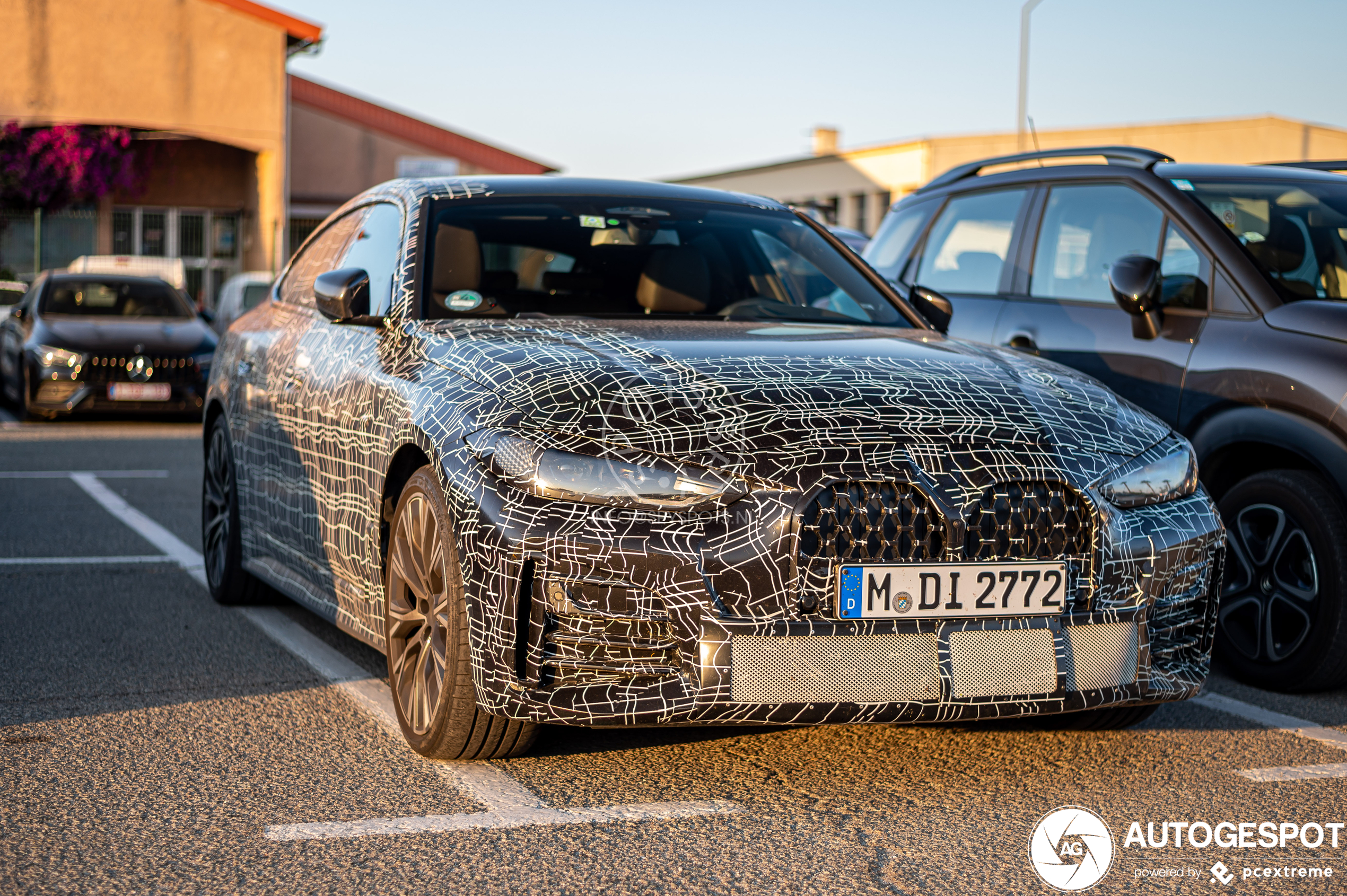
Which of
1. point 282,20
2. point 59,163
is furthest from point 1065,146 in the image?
point 59,163

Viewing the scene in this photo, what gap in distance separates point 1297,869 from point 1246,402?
2323mm

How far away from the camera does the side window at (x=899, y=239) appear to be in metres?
7.78

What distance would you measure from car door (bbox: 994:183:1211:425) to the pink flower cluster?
27.4 meters

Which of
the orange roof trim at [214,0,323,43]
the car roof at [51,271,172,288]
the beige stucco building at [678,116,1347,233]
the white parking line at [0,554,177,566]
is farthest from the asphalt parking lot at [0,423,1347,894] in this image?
the beige stucco building at [678,116,1347,233]

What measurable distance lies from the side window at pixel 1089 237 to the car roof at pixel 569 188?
53.1 inches

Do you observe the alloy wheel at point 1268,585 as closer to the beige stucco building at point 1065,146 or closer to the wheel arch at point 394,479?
the wheel arch at point 394,479

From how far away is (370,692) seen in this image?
4938 millimetres

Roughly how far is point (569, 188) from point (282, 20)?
26713mm

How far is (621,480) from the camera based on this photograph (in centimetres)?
365

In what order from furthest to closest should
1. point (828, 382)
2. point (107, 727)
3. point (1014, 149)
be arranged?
1. point (1014, 149)
2. point (107, 727)
3. point (828, 382)

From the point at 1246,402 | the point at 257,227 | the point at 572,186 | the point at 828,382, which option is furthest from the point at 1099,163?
the point at 257,227

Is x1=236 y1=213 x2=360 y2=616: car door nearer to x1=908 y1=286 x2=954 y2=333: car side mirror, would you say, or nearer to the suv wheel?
x1=908 y1=286 x2=954 y2=333: car side mirror

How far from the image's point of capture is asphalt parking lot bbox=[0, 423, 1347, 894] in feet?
10.9

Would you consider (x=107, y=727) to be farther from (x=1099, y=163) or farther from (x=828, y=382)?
(x=1099, y=163)
